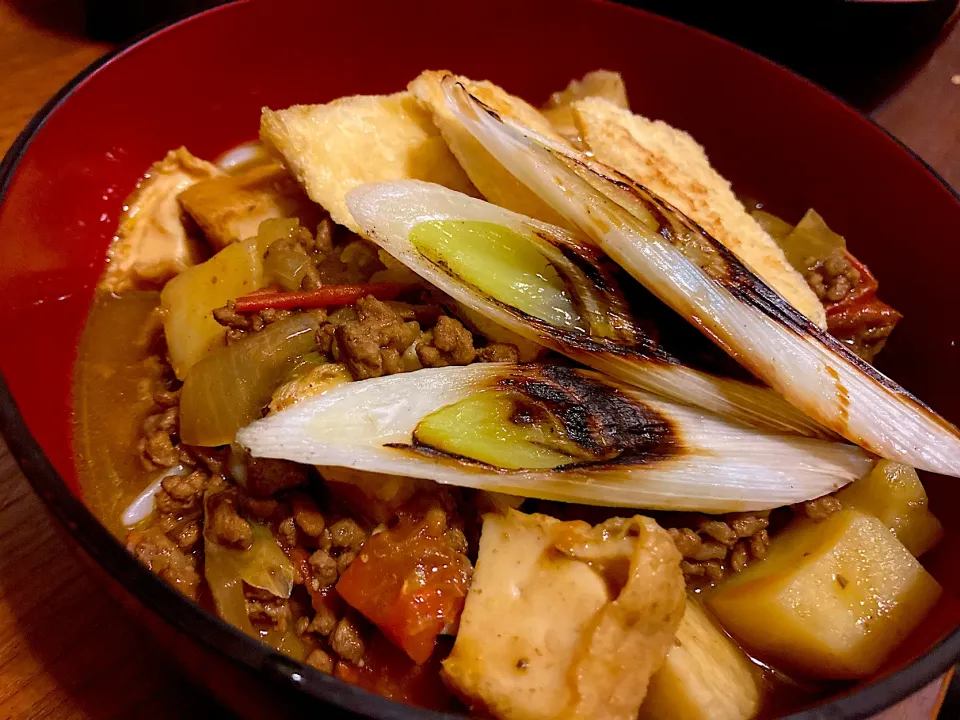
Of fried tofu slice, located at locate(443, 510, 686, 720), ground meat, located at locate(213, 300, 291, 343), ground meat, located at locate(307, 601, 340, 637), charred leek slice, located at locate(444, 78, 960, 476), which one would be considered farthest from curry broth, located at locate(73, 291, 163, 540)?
charred leek slice, located at locate(444, 78, 960, 476)

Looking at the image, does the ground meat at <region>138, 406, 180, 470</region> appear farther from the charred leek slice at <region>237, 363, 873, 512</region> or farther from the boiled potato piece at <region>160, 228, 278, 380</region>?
the charred leek slice at <region>237, 363, 873, 512</region>

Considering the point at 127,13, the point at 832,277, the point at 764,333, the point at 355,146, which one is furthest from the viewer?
the point at 127,13

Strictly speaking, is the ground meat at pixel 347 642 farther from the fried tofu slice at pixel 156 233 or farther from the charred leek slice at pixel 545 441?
the fried tofu slice at pixel 156 233

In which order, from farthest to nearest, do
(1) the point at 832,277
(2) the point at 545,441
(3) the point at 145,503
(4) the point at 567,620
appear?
(1) the point at 832,277 < (3) the point at 145,503 < (2) the point at 545,441 < (4) the point at 567,620

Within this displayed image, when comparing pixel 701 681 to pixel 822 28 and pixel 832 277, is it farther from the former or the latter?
pixel 822 28

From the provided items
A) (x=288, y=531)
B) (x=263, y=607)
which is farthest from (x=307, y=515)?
(x=263, y=607)
